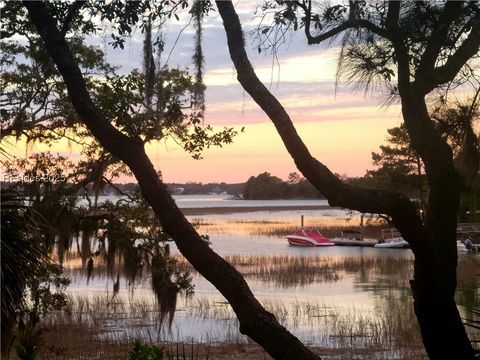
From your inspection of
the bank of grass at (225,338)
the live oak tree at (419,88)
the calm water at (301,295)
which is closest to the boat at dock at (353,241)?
the calm water at (301,295)

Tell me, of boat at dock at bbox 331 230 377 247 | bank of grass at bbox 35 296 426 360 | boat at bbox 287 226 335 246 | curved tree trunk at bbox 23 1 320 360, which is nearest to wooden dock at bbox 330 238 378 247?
boat at dock at bbox 331 230 377 247

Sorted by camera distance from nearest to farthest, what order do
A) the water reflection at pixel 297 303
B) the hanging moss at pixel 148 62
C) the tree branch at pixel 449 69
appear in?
the hanging moss at pixel 148 62 → the tree branch at pixel 449 69 → the water reflection at pixel 297 303

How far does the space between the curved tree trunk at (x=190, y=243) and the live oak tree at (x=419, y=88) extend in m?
0.94

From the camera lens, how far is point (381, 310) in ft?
60.9

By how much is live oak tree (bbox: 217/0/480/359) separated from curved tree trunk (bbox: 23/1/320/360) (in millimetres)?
940

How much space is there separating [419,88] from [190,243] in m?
2.37

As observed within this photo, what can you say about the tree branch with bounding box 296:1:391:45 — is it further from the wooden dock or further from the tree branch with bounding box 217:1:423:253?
the wooden dock

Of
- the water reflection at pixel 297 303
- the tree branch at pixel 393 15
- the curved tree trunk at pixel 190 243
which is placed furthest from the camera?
the water reflection at pixel 297 303

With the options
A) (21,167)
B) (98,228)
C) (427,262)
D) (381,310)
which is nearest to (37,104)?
(21,167)

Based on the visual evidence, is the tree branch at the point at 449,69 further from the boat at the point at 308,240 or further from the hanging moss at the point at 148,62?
the boat at the point at 308,240

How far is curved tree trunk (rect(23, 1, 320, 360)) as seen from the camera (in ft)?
17.3

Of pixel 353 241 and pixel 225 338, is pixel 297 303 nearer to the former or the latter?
pixel 225 338

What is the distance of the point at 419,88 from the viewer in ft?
20.5

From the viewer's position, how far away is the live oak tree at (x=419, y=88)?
5566 mm
